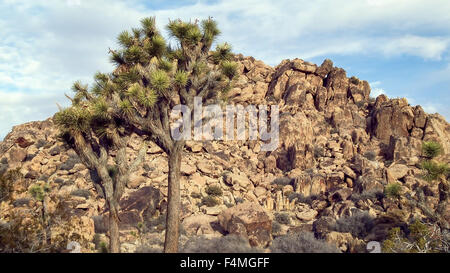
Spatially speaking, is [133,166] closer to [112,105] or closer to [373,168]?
[112,105]

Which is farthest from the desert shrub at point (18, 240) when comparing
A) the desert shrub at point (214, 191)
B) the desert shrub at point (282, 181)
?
the desert shrub at point (282, 181)

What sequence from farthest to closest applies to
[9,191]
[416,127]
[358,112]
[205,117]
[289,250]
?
[358,112] < [416,127] < [205,117] < [289,250] < [9,191]

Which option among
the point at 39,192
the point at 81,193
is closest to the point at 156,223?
the point at 39,192

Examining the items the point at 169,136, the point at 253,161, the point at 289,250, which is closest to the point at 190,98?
the point at 169,136

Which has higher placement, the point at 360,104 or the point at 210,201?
the point at 360,104

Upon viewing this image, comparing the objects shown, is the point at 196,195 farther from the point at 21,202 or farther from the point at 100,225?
the point at 21,202

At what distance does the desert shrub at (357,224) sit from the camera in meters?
13.0

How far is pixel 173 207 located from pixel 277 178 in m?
13.7

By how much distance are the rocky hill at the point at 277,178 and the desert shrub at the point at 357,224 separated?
2.0 inches

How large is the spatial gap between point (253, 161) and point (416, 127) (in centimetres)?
1323

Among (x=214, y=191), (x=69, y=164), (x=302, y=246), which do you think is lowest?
(x=302, y=246)

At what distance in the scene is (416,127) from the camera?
25.1 metres

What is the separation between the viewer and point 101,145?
9.86 m

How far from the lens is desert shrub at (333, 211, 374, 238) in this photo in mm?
13039
